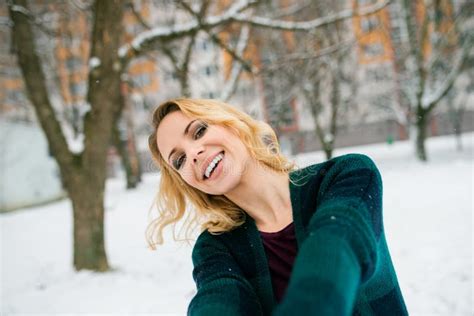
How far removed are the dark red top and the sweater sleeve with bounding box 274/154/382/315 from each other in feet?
0.99

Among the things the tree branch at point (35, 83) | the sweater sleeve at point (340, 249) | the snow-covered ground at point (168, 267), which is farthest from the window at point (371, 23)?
the sweater sleeve at point (340, 249)

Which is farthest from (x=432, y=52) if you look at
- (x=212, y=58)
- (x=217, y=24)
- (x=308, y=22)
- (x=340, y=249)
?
(x=340, y=249)

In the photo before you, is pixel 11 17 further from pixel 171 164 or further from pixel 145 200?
pixel 145 200

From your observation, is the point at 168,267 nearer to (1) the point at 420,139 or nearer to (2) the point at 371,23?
(2) the point at 371,23

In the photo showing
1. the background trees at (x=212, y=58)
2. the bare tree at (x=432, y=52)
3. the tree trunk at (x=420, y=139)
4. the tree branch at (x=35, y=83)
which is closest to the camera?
the tree branch at (x=35, y=83)

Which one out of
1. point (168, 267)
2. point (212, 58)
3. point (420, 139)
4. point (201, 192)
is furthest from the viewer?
point (420, 139)

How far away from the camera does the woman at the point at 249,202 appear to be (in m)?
1.24

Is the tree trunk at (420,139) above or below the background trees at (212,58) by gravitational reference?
below

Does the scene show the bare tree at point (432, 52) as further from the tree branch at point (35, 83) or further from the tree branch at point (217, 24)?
the tree branch at point (35, 83)

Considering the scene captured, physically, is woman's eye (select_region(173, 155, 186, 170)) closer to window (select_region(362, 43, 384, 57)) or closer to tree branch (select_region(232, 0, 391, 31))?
tree branch (select_region(232, 0, 391, 31))

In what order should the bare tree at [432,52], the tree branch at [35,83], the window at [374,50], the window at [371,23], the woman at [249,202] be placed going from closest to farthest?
the woman at [249,202], the tree branch at [35,83], the window at [371,23], the bare tree at [432,52], the window at [374,50]

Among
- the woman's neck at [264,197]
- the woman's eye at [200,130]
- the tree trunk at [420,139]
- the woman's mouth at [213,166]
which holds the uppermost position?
the woman's eye at [200,130]

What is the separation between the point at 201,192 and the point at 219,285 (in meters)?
0.51

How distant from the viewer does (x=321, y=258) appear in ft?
2.86
